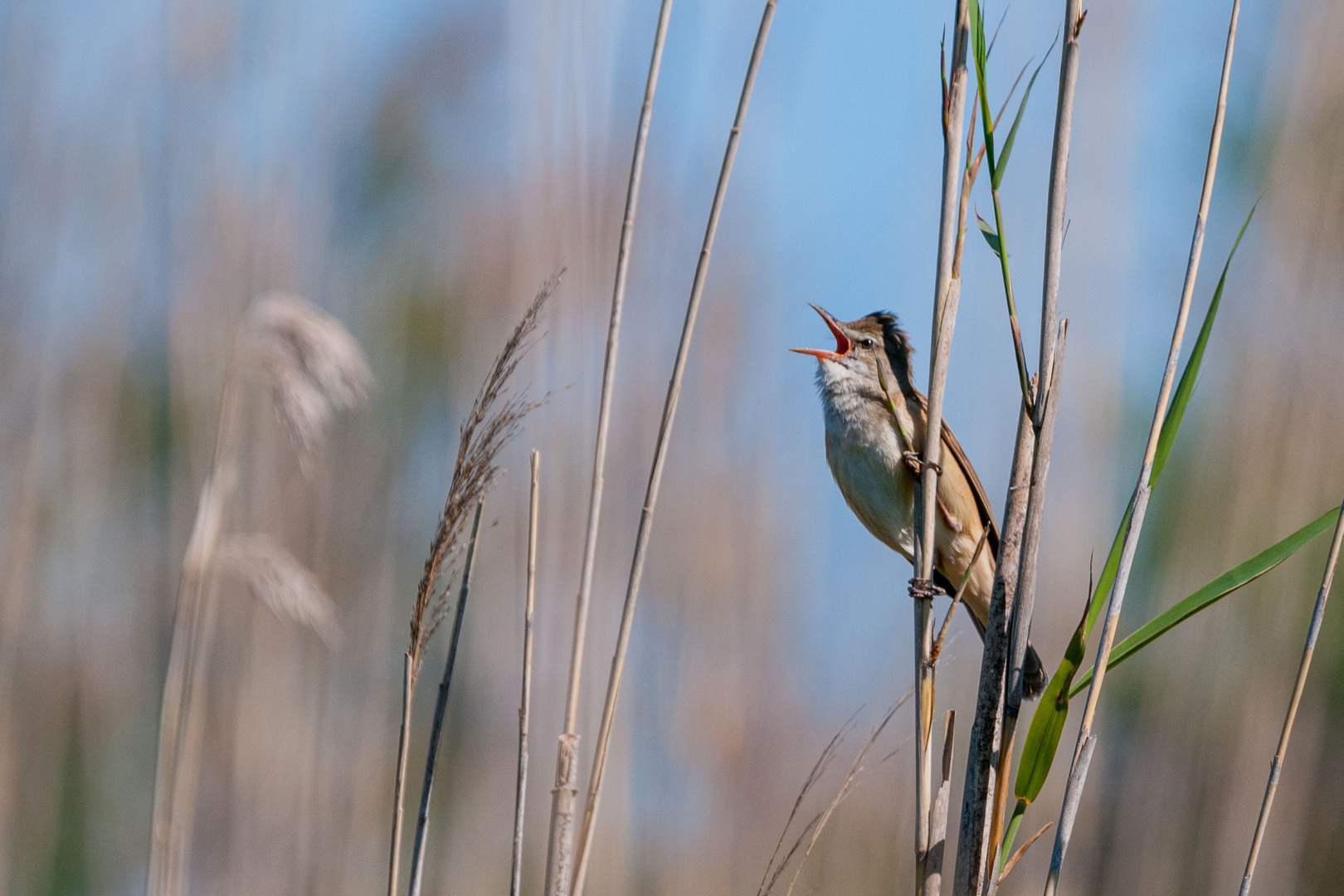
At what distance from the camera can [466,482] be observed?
1.31 meters

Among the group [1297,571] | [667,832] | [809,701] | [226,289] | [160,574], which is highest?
[226,289]

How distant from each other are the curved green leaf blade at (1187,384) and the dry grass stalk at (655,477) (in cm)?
59

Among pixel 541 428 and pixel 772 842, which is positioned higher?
pixel 541 428

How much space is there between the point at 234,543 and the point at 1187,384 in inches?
59.5

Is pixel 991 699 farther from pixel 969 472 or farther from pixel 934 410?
pixel 969 472

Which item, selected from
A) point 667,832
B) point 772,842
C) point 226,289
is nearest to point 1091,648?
point 772,842

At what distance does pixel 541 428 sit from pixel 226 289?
1.10m

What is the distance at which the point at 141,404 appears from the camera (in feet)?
12.9

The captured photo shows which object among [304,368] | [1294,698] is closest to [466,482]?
[304,368]

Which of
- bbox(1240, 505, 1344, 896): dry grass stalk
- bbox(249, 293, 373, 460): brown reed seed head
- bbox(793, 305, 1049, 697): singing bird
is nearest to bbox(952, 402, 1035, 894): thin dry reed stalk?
bbox(1240, 505, 1344, 896): dry grass stalk

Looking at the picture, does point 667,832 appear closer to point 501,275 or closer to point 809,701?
point 809,701

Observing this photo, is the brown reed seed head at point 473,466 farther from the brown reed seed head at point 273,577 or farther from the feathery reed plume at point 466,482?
the brown reed seed head at point 273,577

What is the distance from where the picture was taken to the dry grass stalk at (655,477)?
4.48 ft

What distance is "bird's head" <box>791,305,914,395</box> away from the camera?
2.44 meters
